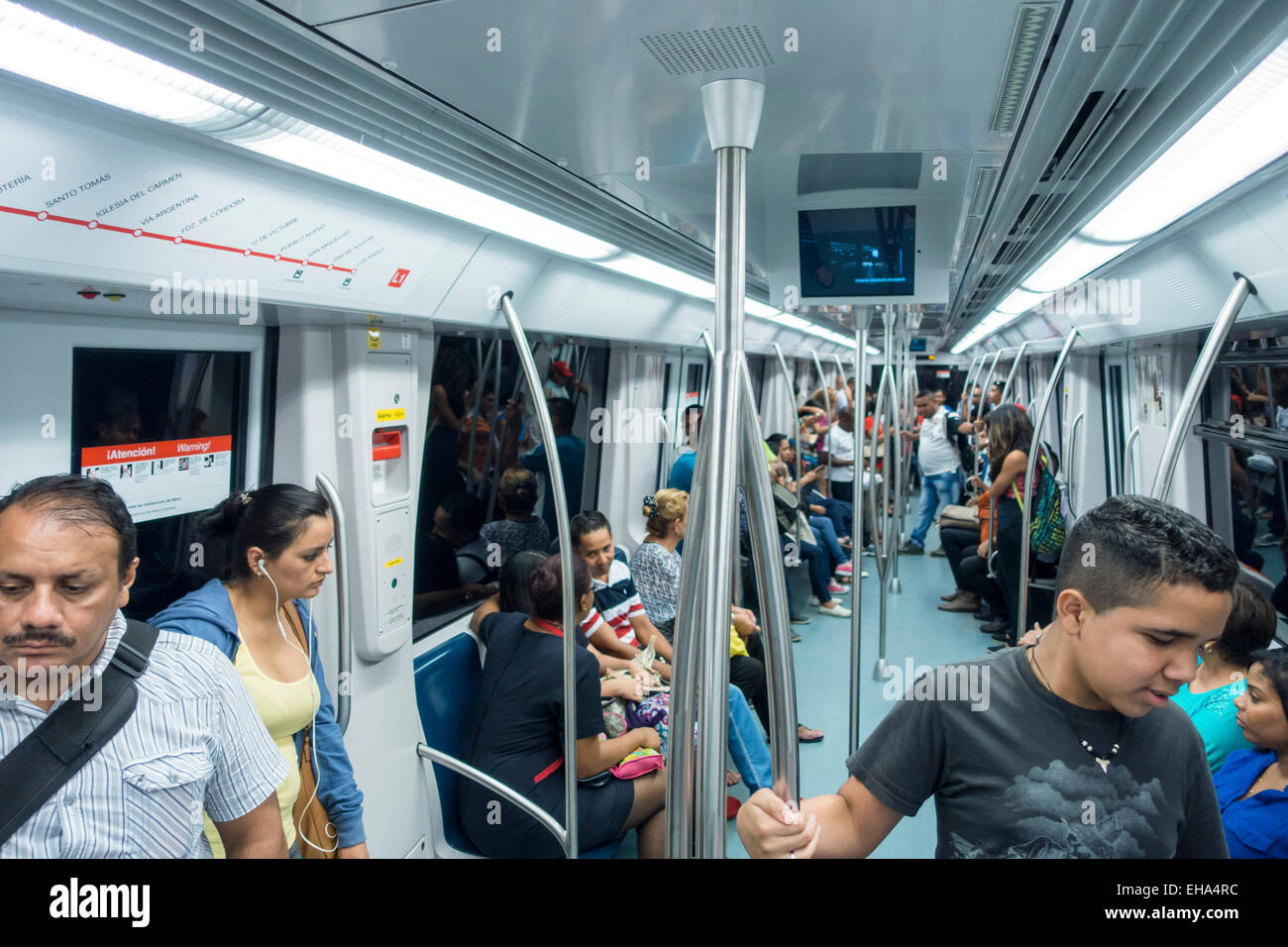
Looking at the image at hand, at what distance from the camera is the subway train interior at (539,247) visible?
3.91 ft

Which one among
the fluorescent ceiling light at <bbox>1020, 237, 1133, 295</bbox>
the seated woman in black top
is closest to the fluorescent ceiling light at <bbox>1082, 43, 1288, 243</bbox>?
the fluorescent ceiling light at <bbox>1020, 237, 1133, 295</bbox>

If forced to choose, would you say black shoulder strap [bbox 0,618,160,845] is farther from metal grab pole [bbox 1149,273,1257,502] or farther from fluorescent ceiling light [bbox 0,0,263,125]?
metal grab pole [bbox 1149,273,1257,502]

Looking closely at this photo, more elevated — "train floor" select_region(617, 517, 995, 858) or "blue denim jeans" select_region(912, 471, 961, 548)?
"blue denim jeans" select_region(912, 471, 961, 548)

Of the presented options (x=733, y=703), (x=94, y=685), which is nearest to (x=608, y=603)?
(x=733, y=703)

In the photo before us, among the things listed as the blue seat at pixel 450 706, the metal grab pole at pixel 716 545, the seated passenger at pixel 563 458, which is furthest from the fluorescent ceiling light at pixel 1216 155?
the seated passenger at pixel 563 458

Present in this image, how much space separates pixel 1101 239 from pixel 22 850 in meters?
3.57

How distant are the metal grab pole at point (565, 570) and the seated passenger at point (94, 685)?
1.15 meters

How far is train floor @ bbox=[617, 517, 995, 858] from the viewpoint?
389 cm

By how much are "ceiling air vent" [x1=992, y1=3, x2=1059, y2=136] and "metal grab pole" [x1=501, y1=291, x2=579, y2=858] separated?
137 centimetres

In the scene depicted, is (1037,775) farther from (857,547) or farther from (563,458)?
(563,458)

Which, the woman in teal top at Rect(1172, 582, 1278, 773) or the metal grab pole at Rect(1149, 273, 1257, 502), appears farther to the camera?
the woman in teal top at Rect(1172, 582, 1278, 773)

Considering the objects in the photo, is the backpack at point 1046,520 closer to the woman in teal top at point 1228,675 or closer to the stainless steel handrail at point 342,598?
the woman in teal top at point 1228,675

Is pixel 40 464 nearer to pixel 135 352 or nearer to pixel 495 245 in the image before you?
pixel 135 352

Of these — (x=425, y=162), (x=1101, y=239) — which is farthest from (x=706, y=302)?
(x=425, y=162)
